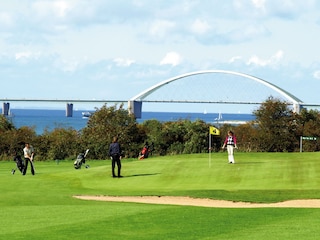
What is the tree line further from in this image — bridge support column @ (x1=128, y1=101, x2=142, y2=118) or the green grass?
bridge support column @ (x1=128, y1=101, x2=142, y2=118)

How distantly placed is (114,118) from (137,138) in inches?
99.5

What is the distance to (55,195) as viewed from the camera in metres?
24.5

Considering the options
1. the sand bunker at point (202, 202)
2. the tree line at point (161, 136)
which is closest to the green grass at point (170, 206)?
the sand bunker at point (202, 202)

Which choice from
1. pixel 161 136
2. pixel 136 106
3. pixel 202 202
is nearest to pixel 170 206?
pixel 202 202

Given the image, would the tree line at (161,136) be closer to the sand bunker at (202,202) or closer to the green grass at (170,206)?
the green grass at (170,206)

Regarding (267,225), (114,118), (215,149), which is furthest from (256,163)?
(114,118)

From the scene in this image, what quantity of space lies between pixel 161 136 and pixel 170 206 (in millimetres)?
35178

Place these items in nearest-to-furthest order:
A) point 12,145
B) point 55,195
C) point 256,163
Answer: point 55,195
point 256,163
point 12,145

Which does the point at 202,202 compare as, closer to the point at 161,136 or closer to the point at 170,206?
the point at 170,206

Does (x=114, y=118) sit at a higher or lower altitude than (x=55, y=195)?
higher

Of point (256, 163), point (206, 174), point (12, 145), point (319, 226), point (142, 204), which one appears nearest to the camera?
point (319, 226)

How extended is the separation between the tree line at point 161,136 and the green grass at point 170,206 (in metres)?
12.3

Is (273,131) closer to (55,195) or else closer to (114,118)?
(114,118)

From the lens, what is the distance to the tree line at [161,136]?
53469 mm
